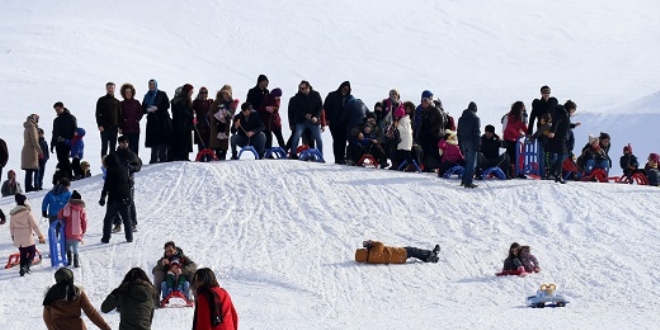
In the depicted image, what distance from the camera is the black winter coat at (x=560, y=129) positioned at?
890 inches

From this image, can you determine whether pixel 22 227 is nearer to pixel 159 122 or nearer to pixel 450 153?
pixel 159 122

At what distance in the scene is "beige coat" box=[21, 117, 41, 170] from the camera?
76.0 feet

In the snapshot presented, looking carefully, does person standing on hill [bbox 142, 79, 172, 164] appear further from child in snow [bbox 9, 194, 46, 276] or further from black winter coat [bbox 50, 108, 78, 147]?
child in snow [bbox 9, 194, 46, 276]

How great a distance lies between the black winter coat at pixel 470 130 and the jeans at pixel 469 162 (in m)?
0.05

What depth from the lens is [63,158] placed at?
76.7 feet

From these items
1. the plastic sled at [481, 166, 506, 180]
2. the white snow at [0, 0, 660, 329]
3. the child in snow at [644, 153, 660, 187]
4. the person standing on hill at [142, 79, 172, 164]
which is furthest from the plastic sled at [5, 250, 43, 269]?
the child in snow at [644, 153, 660, 187]

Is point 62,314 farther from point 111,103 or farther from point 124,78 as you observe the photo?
point 124,78

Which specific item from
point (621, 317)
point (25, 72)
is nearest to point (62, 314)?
point (621, 317)

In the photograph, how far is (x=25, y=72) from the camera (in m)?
48.6

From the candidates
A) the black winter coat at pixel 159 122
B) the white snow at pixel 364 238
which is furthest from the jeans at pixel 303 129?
the black winter coat at pixel 159 122

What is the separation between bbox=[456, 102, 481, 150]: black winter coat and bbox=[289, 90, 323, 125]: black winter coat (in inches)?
115

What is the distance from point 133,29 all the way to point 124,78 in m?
11.4

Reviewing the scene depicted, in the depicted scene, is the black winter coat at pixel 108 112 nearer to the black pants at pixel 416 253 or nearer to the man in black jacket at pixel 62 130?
the man in black jacket at pixel 62 130

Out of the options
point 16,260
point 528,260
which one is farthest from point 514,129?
point 16,260
